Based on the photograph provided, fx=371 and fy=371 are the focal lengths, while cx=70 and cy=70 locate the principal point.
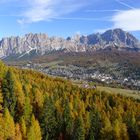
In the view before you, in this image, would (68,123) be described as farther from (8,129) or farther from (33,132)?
(8,129)

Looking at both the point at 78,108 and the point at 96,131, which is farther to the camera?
the point at 78,108

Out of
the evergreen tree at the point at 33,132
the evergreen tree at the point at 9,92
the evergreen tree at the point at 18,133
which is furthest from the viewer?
the evergreen tree at the point at 9,92

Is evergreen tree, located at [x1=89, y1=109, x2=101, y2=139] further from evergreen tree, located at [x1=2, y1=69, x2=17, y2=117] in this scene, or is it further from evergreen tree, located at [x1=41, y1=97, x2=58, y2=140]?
evergreen tree, located at [x1=2, y1=69, x2=17, y2=117]

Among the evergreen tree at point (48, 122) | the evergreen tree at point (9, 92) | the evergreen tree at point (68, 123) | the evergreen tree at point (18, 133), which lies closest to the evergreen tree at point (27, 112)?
the evergreen tree at point (9, 92)

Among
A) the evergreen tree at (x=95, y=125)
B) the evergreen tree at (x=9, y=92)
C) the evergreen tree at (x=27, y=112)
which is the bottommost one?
the evergreen tree at (x=95, y=125)

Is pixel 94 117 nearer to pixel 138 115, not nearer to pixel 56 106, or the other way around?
pixel 56 106

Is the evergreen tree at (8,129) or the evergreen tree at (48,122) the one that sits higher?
the evergreen tree at (8,129)

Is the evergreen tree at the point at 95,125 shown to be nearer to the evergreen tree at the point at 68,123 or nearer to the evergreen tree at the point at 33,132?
the evergreen tree at the point at 68,123

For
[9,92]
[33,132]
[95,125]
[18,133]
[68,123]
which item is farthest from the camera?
[95,125]

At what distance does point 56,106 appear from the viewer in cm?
16200

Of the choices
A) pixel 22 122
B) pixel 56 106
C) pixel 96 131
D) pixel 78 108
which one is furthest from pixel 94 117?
Answer: pixel 22 122

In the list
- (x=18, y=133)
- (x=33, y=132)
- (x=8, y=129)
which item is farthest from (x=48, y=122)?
(x=8, y=129)

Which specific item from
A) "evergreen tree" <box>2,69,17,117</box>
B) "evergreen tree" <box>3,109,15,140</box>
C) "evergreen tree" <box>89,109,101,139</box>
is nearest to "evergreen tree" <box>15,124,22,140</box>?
"evergreen tree" <box>3,109,15,140</box>

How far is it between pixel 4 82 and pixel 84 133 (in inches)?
1428
